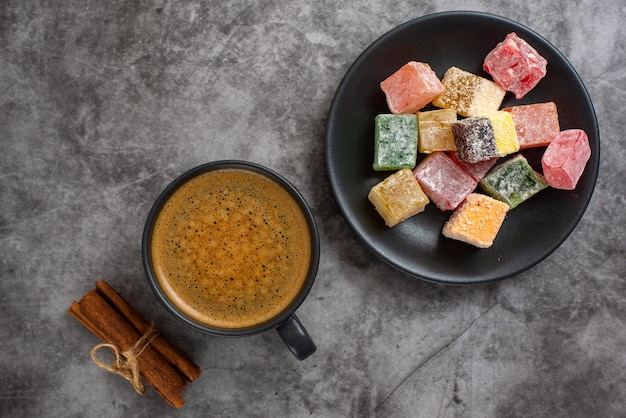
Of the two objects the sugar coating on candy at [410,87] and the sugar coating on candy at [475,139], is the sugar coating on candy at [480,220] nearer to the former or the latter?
the sugar coating on candy at [475,139]

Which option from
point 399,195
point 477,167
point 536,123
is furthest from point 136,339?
point 536,123

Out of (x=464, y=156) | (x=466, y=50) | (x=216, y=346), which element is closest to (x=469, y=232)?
(x=464, y=156)

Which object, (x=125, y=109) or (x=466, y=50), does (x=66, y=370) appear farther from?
(x=466, y=50)

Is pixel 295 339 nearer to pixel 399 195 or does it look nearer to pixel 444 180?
pixel 399 195

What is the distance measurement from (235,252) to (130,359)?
0.47 meters

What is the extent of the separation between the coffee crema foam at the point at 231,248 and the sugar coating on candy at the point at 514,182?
597mm

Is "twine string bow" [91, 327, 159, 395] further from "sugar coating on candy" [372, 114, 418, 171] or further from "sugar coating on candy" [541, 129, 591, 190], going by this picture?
"sugar coating on candy" [541, 129, 591, 190]

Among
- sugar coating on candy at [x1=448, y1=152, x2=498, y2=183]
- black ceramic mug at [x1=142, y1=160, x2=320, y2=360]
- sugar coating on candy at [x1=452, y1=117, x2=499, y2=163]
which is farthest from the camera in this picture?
sugar coating on candy at [x1=448, y1=152, x2=498, y2=183]

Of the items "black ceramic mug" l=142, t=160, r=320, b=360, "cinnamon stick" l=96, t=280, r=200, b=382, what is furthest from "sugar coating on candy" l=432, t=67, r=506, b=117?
"cinnamon stick" l=96, t=280, r=200, b=382

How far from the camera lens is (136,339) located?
1.81 m

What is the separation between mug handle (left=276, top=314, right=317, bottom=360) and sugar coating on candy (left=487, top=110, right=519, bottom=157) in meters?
0.78

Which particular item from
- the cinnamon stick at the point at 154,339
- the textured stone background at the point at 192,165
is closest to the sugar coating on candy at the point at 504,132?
the textured stone background at the point at 192,165

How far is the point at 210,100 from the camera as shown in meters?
1.92

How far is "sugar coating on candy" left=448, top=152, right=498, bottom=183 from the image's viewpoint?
1.86 m
